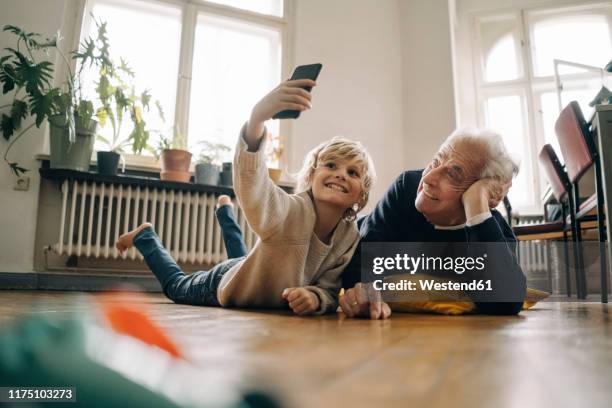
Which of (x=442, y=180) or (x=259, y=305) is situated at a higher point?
(x=442, y=180)

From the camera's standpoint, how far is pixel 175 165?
10.6 feet

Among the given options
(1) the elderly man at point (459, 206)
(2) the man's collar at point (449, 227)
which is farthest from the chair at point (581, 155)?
(2) the man's collar at point (449, 227)

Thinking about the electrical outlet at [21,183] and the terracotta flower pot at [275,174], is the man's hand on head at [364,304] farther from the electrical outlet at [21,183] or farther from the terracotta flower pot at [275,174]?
the electrical outlet at [21,183]

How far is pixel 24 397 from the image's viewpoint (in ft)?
0.79

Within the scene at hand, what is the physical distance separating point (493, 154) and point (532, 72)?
385 cm

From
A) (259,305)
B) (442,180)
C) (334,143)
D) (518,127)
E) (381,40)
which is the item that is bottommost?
(259,305)

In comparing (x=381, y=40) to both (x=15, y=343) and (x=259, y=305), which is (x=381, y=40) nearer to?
(x=259, y=305)

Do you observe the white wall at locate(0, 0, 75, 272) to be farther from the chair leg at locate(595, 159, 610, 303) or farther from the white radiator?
the chair leg at locate(595, 159, 610, 303)

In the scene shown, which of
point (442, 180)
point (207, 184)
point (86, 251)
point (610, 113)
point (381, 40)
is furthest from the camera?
point (381, 40)

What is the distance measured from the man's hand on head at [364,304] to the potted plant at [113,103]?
2382 mm

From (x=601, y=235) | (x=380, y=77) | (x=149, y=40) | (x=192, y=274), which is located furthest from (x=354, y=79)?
(x=192, y=274)

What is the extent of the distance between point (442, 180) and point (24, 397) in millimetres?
1139

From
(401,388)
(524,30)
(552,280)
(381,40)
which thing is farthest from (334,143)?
(524,30)

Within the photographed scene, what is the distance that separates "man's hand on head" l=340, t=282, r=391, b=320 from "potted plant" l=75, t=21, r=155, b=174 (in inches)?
93.8
